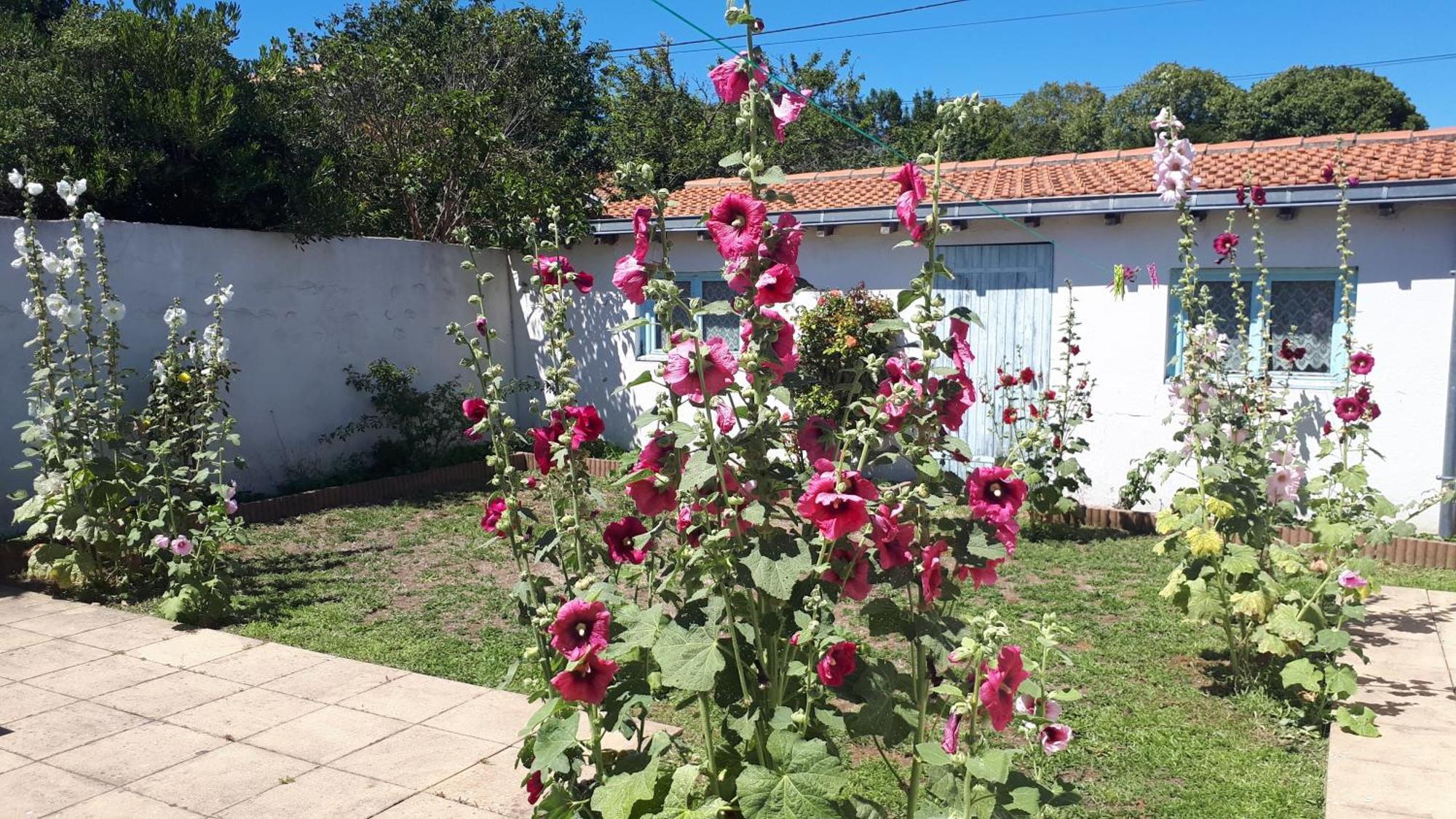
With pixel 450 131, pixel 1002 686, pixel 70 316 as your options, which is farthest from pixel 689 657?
pixel 450 131

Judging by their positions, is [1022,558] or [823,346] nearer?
[1022,558]

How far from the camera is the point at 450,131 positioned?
1074 cm

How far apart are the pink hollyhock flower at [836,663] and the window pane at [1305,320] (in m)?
6.58

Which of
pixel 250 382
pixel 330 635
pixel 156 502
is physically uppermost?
pixel 250 382

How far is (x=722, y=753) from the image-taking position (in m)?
2.50

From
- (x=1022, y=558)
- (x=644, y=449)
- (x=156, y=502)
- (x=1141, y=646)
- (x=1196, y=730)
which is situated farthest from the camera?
(x=1022, y=558)

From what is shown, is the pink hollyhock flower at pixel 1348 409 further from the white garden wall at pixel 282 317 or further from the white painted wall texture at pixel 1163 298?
the white garden wall at pixel 282 317

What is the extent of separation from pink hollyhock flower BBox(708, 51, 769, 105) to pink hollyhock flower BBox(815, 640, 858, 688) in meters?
1.23

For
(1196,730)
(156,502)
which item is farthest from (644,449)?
(156,502)

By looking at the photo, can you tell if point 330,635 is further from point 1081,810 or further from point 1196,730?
point 1196,730

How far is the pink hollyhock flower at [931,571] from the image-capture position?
233 centimetres

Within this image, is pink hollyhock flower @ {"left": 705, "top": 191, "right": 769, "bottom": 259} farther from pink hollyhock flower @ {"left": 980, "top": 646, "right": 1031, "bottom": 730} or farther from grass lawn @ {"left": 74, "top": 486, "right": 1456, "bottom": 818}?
grass lawn @ {"left": 74, "top": 486, "right": 1456, "bottom": 818}

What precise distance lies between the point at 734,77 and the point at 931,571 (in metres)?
1.21

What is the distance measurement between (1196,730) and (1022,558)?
3019 millimetres
